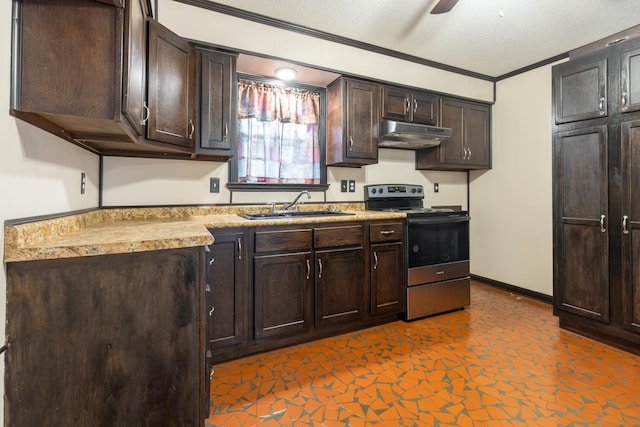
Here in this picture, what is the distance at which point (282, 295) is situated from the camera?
7.41 feet

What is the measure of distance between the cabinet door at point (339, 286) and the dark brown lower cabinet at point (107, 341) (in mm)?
1255

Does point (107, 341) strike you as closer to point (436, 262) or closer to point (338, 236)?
point (338, 236)

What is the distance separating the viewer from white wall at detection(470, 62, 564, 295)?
3277mm

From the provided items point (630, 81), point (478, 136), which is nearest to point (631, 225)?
point (630, 81)

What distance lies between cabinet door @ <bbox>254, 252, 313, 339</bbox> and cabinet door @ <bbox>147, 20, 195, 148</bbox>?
3.29 ft

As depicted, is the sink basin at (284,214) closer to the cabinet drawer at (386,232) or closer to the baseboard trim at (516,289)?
the cabinet drawer at (386,232)

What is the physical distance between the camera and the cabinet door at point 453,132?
3.43 metres

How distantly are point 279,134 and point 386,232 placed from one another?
4.38 ft

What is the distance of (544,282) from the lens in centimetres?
329

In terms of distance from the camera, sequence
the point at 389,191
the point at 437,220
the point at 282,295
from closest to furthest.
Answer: the point at 282,295 → the point at 437,220 → the point at 389,191

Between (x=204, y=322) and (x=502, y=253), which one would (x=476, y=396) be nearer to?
(x=204, y=322)

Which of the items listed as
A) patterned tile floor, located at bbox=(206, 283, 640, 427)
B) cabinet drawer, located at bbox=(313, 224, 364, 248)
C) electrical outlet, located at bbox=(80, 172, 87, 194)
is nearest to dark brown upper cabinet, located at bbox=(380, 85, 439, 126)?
cabinet drawer, located at bbox=(313, 224, 364, 248)

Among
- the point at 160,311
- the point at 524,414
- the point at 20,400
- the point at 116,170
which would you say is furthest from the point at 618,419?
the point at 116,170

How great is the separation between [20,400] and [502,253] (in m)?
4.19
